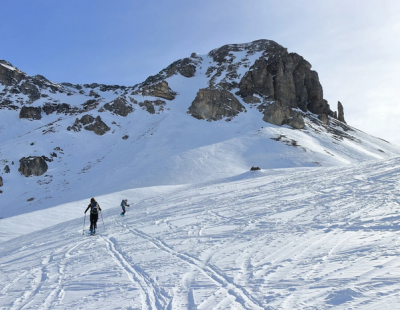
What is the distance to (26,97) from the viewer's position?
7681 centimetres

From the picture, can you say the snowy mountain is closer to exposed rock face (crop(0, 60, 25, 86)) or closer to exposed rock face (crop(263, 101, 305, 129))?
exposed rock face (crop(263, 101, 305, 129))

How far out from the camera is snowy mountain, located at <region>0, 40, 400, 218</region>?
35000mm

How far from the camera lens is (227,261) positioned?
7133mm

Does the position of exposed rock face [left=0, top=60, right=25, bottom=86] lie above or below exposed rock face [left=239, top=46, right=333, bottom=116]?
above

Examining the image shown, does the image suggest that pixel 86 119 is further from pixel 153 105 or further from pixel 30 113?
pixel 30 113

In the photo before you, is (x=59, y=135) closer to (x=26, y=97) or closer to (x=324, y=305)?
(x=26, y=97)

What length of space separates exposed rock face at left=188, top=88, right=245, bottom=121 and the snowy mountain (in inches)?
7.6

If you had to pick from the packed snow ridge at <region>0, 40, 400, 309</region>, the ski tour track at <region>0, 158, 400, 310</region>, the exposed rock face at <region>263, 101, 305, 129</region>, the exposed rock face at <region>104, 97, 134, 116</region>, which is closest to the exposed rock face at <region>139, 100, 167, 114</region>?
the packed snow ridge at <region>0, 40, 400, 309</region>

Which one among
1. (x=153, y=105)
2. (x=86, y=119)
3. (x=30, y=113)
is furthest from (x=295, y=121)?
(x=30, y=113)

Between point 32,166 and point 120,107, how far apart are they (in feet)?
72.9

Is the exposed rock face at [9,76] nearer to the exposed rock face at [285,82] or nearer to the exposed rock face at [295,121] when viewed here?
the exposed rock face at [285,82]

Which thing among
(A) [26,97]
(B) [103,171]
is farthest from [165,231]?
(A) [26,97]

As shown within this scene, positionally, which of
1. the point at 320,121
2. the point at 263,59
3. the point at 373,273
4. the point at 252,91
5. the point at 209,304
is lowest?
the point at 209,304

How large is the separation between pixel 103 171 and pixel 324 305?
3592cm
